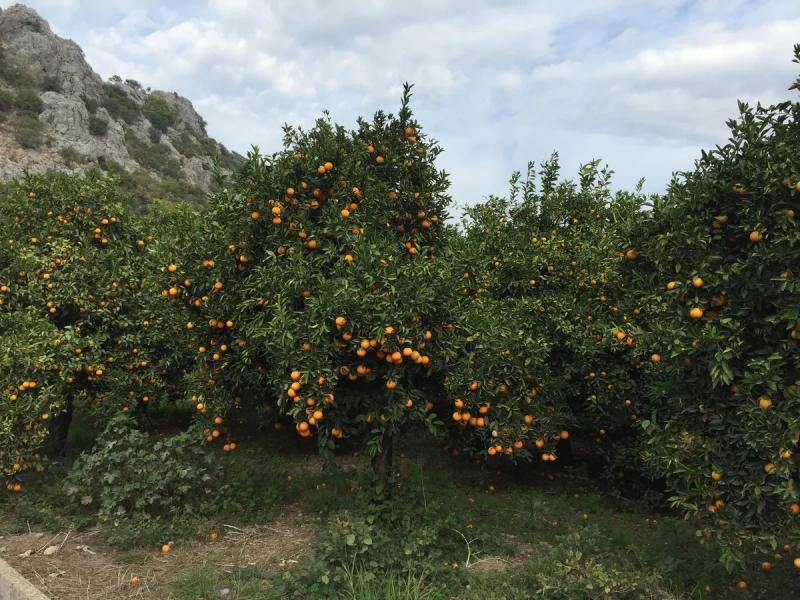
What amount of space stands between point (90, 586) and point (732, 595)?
16.3 ft

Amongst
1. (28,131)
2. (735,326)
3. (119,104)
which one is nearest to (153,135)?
(119,104)

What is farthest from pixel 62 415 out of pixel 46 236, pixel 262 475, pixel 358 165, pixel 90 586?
pixel 358 165

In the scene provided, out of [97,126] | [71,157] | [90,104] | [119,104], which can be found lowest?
[71,157]

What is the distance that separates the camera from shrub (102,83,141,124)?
194ft

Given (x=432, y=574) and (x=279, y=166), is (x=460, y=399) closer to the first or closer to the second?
(x=432, y=574)

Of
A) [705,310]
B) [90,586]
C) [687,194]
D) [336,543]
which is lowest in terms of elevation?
[90,586]

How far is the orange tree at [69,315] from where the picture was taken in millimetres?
6043

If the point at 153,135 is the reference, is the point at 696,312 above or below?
below

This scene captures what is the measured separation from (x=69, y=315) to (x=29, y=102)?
48.8 metres

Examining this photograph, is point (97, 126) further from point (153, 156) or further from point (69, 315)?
point (69, 315)

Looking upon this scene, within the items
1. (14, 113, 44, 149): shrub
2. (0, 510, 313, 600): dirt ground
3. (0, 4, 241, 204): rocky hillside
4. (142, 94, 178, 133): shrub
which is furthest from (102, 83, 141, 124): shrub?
(0, 510, 313, 600): dirt ground

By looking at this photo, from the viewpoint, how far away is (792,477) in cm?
374

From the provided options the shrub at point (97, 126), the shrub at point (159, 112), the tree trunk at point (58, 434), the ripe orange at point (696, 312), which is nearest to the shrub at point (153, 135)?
the shrub at point (159, 112)

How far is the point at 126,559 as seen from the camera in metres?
4.98
